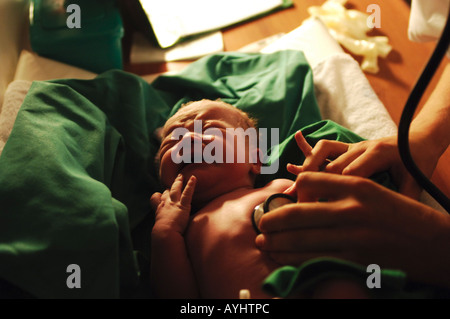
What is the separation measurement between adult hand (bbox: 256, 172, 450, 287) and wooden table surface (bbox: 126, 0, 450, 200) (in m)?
0.58

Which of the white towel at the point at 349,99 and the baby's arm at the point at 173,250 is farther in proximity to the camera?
the white towel at the point at 349,99

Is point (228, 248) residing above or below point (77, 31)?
below

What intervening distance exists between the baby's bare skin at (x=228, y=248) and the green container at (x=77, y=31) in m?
0.74

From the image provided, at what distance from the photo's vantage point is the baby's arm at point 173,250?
0.77 meters

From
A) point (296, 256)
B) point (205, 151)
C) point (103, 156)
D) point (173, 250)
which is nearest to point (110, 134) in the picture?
point (103, 156)

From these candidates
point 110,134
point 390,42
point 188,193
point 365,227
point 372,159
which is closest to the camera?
point 365,227

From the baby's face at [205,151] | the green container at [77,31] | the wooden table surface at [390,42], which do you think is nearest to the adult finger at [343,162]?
the baby's face at [205,151]

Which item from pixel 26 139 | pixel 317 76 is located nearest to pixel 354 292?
pixel 26 139

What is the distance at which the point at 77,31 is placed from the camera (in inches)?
48.6

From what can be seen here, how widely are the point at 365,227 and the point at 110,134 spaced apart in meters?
0.67

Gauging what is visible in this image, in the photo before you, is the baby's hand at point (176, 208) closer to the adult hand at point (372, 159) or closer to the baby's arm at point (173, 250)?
the baby's arm at point (173, 250)

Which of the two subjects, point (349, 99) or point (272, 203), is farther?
point (349, 99)

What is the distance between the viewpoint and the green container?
3.99ft

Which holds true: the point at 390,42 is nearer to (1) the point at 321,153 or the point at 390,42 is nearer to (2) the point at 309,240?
(1) the point at 321,153
